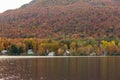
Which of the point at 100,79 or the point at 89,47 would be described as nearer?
the point at 100,79

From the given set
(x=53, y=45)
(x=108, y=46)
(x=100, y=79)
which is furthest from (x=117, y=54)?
(x=100, y=79)

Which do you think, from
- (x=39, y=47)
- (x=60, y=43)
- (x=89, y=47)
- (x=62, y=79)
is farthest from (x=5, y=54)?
(x=62, y=79)

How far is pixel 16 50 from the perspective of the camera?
591 feet

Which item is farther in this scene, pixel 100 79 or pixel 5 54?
pixel 5 54

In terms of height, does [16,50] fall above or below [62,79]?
below

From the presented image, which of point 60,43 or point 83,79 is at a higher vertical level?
point 83,79

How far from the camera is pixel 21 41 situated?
189000 mm

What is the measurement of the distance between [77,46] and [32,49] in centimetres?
2370

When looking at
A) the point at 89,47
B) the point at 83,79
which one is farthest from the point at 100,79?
the point at 89,47

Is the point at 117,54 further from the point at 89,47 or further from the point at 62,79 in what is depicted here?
the point at 62,79

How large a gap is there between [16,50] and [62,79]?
5056 inches

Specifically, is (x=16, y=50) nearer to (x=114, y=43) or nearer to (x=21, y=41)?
(x=21, y=41)

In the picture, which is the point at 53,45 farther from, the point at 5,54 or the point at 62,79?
the point at 62,79

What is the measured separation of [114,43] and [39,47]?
38.5m
